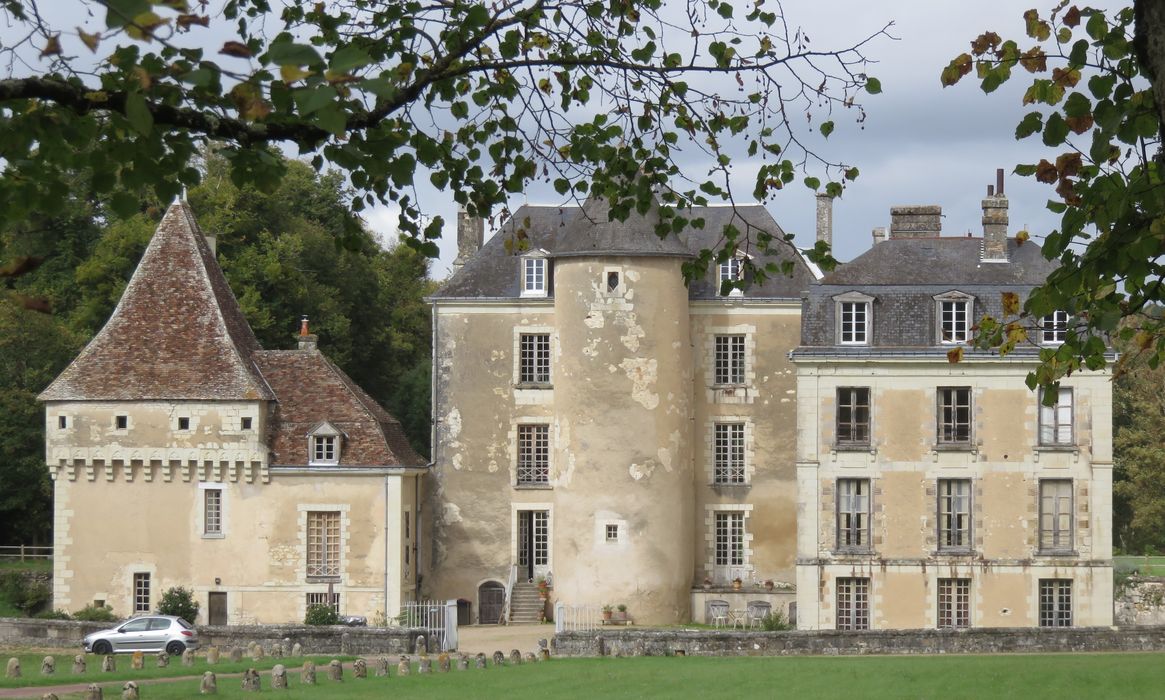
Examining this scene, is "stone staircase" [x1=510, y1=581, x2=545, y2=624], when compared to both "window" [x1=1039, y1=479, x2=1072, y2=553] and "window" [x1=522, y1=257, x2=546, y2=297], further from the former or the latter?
"window" [x1=1039, y1=479, x2=1072, y2=553]

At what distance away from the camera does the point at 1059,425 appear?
36.1 meters

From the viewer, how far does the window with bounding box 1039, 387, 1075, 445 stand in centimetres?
3609

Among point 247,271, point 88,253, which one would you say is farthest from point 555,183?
point 88,253

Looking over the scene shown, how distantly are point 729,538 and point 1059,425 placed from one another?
8.04 meters

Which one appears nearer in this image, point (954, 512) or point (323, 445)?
point (954, 512)

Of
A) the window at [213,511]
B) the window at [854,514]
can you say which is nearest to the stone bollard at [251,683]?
the window at [213,511]

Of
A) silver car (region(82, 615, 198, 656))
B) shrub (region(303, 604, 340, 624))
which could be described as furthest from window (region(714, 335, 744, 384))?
silver car (region(82, 615, 198, 656))

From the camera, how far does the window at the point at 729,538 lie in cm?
4041

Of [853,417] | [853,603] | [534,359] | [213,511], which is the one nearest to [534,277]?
[534,359]

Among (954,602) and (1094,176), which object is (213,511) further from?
(1094,176)

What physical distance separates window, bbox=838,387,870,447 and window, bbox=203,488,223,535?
12936 mm

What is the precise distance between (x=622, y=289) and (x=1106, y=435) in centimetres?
1028

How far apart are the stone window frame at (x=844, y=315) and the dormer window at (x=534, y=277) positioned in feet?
24.4

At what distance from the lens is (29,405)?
45.7 metres
